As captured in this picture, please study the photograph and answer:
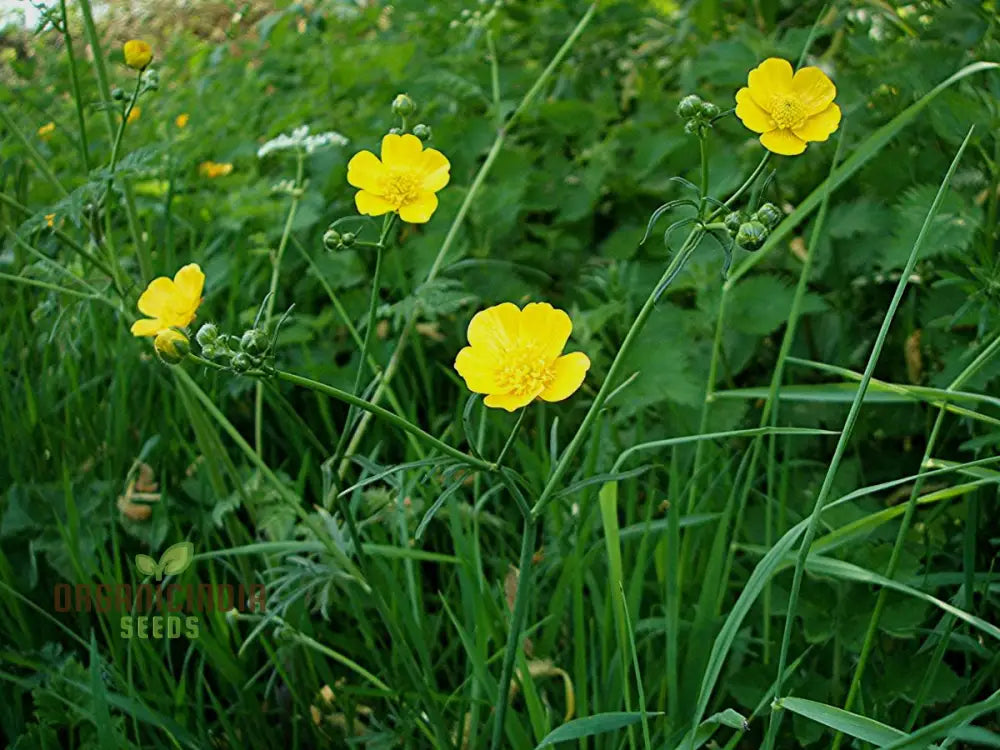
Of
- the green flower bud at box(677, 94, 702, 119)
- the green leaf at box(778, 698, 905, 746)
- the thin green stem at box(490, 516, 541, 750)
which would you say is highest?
the green flower bud at box(677, 94, 702, 119)

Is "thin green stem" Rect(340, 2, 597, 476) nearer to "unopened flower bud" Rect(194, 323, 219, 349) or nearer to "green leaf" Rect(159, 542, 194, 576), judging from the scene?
"green leaf" Rect(159, 542, 194, 576)

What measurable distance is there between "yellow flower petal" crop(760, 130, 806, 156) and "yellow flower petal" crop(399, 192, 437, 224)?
1.04ft

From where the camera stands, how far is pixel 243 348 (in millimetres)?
771

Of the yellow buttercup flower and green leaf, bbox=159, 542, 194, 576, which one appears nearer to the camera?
the yellow buttercup flower

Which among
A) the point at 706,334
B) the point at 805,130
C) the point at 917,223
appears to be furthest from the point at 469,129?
the point at 805,130

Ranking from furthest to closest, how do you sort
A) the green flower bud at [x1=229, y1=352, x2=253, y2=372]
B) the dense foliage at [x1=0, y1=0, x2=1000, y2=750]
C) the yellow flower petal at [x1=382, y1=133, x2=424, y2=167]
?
the dense foliage at [x1=0, y1=0, x2=1000, y2=750]
the yellow flower petal at [x1=382, y1=133, x2=424, y2=167]
the green flower bud at [x1=229, y1=352, x2=253, y2=372]

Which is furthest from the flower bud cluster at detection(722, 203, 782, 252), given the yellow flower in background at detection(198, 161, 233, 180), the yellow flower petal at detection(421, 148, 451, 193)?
the yellow flower in background at detection(198, 161, 233, 180)

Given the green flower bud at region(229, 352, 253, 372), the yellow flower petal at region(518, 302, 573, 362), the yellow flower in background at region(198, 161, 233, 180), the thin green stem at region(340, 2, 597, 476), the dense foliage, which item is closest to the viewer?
the green flower bud at region(229, 352, 253, 372)

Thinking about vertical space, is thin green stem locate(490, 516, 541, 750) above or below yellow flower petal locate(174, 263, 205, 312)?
below

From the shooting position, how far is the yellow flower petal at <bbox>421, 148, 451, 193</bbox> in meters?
1.02

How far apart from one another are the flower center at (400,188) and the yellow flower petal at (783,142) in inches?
13.0

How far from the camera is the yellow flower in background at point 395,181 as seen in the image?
0.99 meters

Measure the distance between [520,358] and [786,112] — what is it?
31 cm

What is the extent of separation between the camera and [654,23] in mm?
2570
